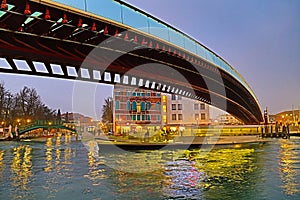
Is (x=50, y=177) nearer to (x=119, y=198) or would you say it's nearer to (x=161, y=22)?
(x=119, y=198)

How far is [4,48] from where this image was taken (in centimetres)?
1427

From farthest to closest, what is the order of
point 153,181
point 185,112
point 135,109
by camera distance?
1. point 185,112
2. point 135,109
3. point 153,181

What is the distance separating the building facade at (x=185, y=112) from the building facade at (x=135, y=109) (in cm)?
329

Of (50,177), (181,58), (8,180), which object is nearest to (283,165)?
(181,58)

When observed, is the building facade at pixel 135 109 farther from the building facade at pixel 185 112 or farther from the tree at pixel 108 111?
the tree at pixel 108 111

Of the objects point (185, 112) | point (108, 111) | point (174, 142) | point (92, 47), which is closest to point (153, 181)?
point (92, 47)

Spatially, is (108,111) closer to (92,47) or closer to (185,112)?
(185,112)

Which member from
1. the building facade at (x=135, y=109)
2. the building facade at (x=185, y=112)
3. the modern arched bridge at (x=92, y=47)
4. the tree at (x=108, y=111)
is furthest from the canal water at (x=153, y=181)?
the tree at (x=108, y=111)

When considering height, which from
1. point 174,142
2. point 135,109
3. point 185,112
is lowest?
point 174,142

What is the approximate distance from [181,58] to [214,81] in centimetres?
819

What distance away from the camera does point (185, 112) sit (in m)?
63.0

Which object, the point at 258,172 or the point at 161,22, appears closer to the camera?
the point at 258,172

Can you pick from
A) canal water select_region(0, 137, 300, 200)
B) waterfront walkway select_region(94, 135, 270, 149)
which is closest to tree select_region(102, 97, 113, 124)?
waterfront walkway select_region(94, 135, 270, 149)

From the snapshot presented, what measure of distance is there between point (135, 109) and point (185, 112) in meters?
9.95
